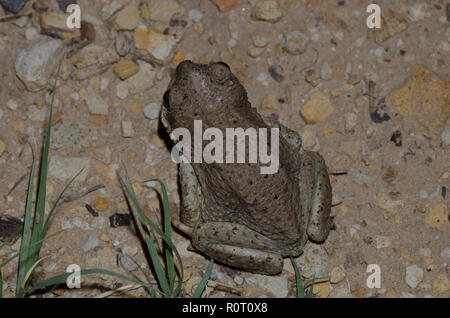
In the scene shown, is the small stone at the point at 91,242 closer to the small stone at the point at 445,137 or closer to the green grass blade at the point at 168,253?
the green grass blade at the point at 168,253

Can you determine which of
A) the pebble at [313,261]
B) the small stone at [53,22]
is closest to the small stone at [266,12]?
the small stone at [53,22]

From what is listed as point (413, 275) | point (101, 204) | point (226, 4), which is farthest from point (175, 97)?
point (413, 275)

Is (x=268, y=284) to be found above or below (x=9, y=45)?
below

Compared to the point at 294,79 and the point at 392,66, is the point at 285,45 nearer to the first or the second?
the point at 294,79

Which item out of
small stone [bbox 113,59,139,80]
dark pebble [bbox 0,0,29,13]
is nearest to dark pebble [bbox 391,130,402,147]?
small stone [bbox 113,59,139,80]

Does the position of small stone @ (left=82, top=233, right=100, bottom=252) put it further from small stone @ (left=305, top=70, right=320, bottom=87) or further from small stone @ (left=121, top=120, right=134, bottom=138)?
small stone @ (left=305, top=70, right=320, bottom=87)

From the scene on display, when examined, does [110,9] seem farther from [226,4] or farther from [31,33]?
[226,4]
